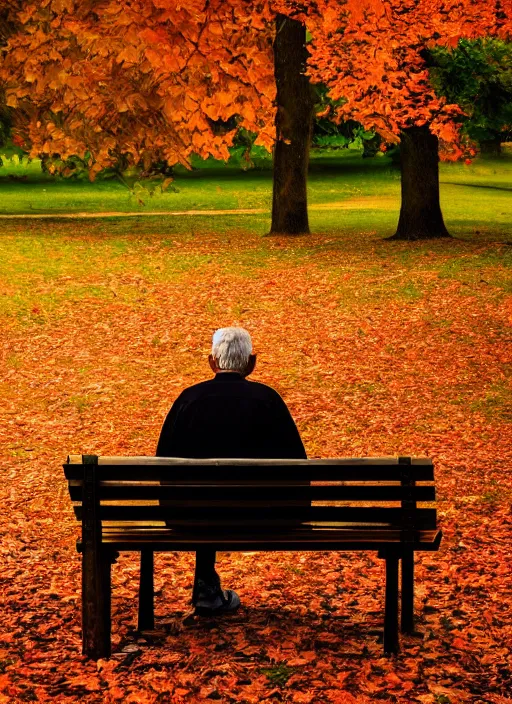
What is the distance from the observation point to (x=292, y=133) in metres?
25.2

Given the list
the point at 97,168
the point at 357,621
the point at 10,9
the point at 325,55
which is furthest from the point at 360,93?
the point at 357,621

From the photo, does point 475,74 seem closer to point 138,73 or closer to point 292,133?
point 292,133

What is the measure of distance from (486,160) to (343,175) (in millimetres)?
12146

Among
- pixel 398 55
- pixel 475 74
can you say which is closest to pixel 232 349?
pixel 398 55

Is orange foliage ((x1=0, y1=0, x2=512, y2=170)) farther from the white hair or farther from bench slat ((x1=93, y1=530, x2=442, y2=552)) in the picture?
bench slat ((x1=93, y1=530, x2=442, y2=552))

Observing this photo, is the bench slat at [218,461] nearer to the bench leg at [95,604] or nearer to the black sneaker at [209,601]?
the bench leg at [95,604]

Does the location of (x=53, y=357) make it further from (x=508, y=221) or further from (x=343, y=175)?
(x=343, y=175)

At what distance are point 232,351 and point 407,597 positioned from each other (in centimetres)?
145

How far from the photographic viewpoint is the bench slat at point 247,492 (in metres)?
5.26

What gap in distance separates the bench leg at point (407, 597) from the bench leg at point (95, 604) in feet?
4.53

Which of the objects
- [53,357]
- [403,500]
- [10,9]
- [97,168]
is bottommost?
[53,357]

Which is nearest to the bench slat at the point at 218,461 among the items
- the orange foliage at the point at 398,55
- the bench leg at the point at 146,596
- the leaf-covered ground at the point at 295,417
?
the bench leg at the point at 146,596

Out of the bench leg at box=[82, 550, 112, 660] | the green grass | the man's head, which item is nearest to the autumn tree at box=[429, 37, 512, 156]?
the green grass

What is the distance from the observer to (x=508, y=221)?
31.5 m
